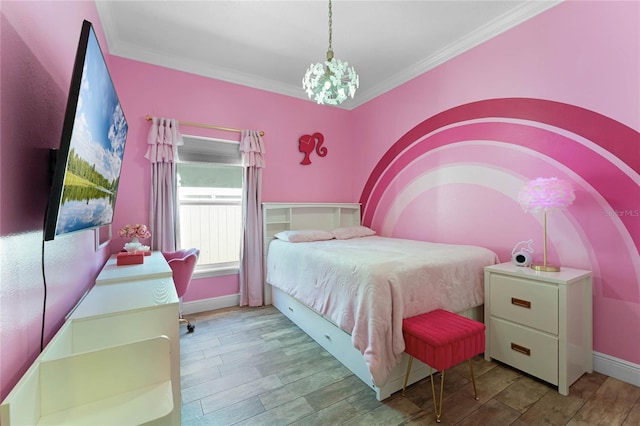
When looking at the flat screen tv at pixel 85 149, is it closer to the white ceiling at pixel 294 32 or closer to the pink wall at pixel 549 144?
the white ceiling at pixel 294 32

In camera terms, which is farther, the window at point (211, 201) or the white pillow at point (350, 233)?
the white pillow at point (350, 233)

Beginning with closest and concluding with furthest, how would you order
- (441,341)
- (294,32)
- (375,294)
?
(441,341) → (375,294) → (294,32)

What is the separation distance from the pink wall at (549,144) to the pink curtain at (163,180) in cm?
281

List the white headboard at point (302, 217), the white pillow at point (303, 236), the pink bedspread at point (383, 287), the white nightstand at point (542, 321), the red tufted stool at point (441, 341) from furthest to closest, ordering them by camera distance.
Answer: the white headboard at point (302, 217) → the white pillow at point (303, 236) → the white nightstand at point (542, 321) → the pink bedspread at point (383, 287) → the red tufted stool at point (441, 341)

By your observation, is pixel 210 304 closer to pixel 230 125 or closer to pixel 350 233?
pixel 350 233

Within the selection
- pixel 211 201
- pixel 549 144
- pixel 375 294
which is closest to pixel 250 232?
pixel 211 201

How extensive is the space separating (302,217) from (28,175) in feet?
9.97

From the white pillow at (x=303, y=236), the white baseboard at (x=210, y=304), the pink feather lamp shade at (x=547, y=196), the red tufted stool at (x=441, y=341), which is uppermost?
the pink feather lamp shade at (x=547, y=196)

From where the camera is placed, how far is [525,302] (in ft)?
6.35

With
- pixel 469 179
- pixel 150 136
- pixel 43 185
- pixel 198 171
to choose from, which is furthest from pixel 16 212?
pixel 469 179

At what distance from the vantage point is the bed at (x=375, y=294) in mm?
1674

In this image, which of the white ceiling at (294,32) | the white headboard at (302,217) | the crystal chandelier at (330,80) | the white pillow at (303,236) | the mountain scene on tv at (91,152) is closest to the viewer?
the mountain scene on tv at (91,152)

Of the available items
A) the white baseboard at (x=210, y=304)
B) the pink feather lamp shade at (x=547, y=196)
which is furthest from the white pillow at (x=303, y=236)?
the pink feather lamp shade at (x=547, y=196)

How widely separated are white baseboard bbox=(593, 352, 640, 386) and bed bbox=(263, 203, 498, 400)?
775 millimetres
